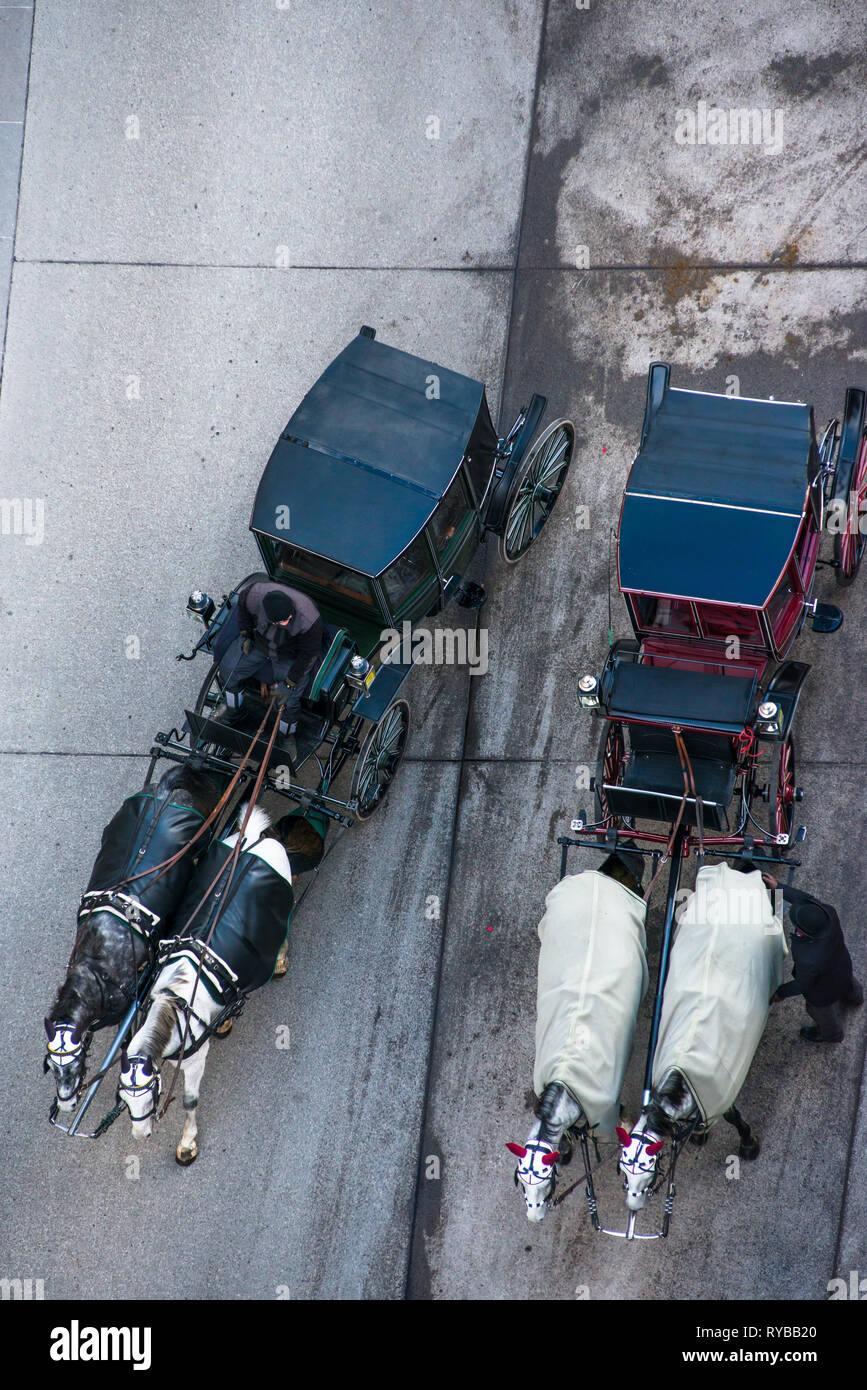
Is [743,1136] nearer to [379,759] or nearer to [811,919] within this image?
[811,919]

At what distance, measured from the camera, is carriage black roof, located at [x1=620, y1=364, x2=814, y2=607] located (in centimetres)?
728

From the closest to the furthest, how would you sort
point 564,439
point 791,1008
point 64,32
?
point 791,1008 < point 564,439 < point 64,32

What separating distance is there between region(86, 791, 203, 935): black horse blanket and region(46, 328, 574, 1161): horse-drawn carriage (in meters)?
0.05

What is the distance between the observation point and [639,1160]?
6.28m

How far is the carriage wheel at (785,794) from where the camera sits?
7402mm

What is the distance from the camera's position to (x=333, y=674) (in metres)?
7.68

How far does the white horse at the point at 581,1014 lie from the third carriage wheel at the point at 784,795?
100 centimetres

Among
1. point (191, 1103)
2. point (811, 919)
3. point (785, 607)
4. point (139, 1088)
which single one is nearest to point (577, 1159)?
point (811, 919)

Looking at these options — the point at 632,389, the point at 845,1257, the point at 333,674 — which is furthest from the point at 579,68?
the point at 845,1257

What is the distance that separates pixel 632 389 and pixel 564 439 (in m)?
0.77

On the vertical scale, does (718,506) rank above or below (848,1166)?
above

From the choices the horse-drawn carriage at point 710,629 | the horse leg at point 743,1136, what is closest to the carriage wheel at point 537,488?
the horse-drawn carriage at point 710,629

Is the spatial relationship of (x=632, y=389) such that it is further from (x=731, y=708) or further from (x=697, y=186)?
(x=731, y=708)

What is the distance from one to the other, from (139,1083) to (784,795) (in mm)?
4138
